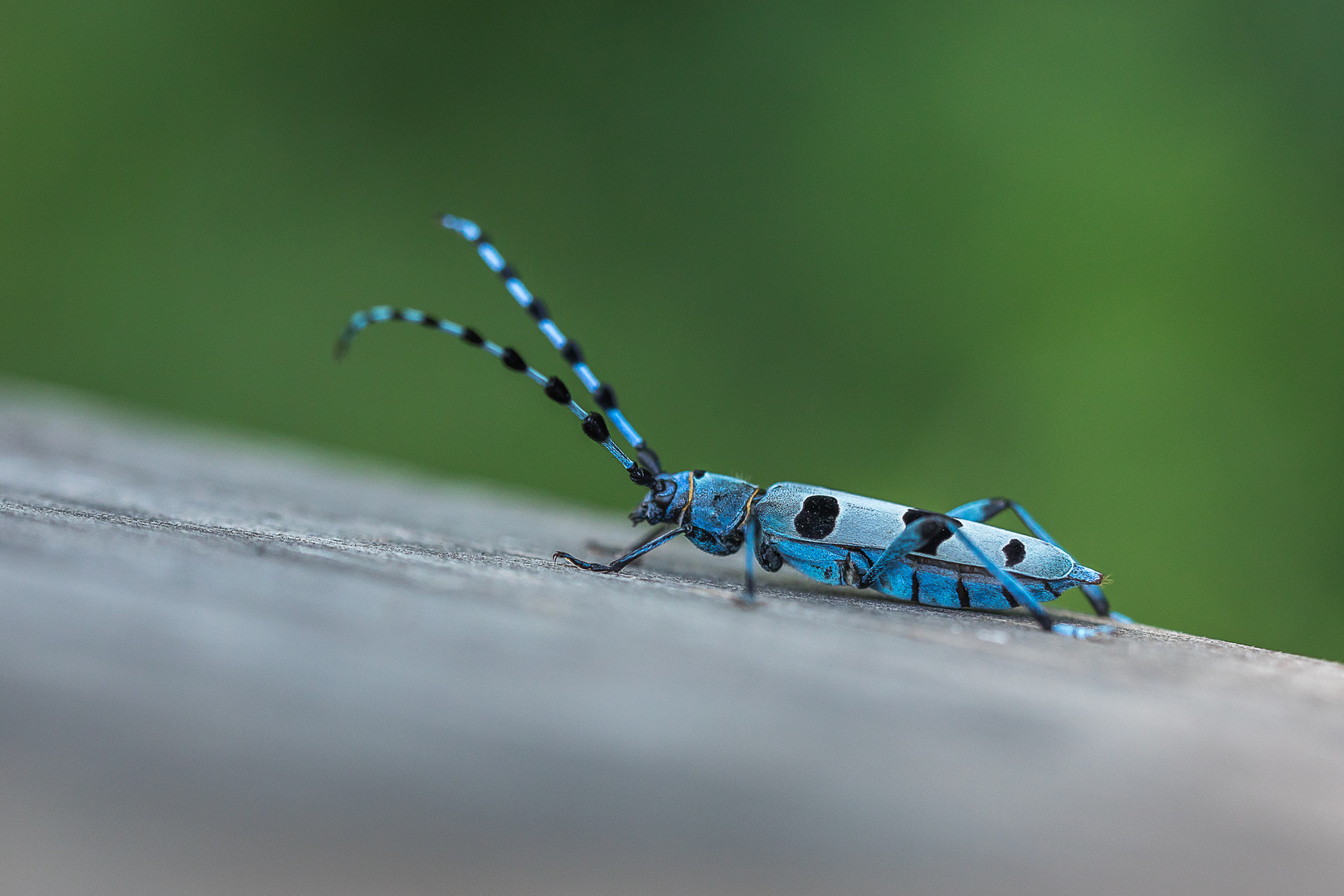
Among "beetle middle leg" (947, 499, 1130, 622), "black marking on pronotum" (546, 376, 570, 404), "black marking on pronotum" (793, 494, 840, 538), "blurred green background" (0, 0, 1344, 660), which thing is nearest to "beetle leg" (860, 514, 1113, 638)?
"black marking on pronotum" (793, 494, 840, 538)

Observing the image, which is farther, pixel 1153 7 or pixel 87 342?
pixel 87 342

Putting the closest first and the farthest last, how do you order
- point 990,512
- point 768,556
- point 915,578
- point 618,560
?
point 618,560 < point 915,578 < point 768,556 < point 990,512

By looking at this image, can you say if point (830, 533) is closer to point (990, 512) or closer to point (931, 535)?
point (931, 535)

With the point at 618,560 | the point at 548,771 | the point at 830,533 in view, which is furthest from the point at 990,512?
the point at 548,771

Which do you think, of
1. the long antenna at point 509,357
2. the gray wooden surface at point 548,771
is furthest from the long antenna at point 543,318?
the gray wooden surface at point 548,771

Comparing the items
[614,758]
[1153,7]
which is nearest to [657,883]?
[614,758]

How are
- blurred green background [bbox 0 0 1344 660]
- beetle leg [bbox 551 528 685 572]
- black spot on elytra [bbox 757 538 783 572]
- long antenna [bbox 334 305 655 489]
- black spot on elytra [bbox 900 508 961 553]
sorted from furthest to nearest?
blurred green background [bbox 0 0 1344 660] → black spot on elytra [bbox 757 538 783 572] → long antenna [bbox 334 305 655 489] → black spot on elytra [bbox 900 508 961 553] → beetle leg [bbox 551 528 685 572]

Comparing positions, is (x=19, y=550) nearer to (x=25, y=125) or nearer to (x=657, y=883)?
(x=657, y=883)

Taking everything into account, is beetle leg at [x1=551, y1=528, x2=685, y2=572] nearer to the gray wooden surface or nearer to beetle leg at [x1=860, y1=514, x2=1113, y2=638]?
beetle leg at [x1=860, y1=514, x2=1113, y2=638]
